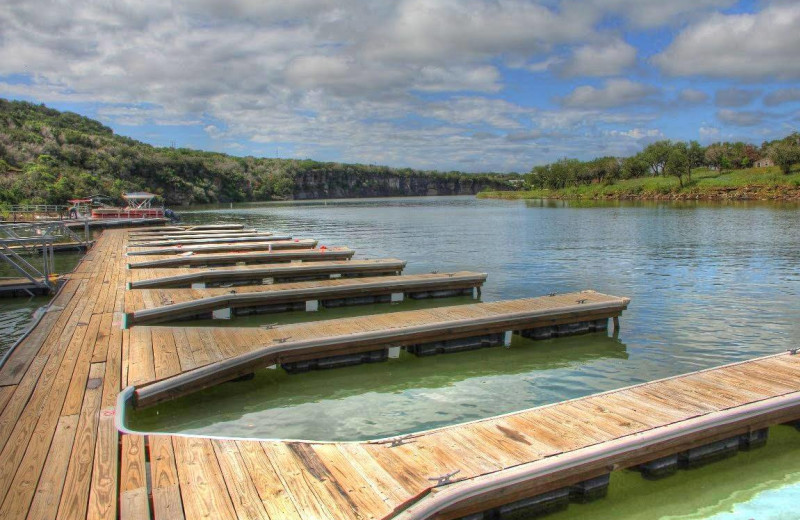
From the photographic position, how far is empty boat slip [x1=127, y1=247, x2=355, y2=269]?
20.3 meters

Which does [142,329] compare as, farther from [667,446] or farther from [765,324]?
[765,324]

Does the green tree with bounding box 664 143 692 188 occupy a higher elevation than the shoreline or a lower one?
higher

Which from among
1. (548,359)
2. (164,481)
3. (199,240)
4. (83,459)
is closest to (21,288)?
(199,240)

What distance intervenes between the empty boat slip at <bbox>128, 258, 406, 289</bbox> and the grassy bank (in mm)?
74076

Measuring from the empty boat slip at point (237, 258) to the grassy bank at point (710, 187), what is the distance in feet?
241

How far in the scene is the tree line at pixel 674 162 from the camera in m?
93.5

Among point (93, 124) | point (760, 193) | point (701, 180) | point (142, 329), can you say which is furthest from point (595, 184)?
point (142, 329)

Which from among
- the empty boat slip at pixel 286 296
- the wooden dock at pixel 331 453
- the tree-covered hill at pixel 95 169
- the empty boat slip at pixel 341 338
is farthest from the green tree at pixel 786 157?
the tree-covered hill at pixel 95 169

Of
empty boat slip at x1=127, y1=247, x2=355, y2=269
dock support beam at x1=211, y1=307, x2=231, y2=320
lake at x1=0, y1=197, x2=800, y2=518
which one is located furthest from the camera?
empty boat slip at x1=127, y1=247, x2=355, y2=269

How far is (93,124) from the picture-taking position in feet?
399

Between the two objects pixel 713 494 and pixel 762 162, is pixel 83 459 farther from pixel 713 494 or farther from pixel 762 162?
pixel 762 162

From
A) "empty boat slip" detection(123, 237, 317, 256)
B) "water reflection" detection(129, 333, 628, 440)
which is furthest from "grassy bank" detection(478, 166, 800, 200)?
"water reflection" detection(129, 333, 628, 440)

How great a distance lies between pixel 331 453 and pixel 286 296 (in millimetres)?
9928

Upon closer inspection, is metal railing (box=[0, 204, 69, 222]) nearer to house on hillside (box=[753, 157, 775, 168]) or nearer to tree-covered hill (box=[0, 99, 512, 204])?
tree-covered hill (box=[0, 99, 512, 204])
